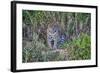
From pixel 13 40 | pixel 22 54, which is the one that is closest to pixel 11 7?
pixel 13 40

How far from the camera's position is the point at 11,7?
1.63 metres

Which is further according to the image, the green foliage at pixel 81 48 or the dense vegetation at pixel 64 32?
the green foliage at pixel 81 48

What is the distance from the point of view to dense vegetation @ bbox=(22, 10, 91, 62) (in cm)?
169

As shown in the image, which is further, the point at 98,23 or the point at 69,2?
the point at 98,23

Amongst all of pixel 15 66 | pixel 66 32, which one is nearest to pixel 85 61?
pixel 66 32

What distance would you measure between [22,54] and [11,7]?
1.11ft

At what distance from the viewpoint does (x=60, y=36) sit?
5.83ft

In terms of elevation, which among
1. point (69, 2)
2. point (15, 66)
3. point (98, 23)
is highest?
point (69, 2)

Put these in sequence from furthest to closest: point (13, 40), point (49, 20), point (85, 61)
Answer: point (85, 61) → point (49, 20) → point (13, 40)

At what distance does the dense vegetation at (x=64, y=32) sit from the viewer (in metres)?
1.69

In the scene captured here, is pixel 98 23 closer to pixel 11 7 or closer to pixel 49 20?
pixel 49 20

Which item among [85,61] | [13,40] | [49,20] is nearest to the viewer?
[13,40]

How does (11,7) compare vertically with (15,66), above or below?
above

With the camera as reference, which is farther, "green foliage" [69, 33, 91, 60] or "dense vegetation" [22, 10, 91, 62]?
"green foliage" [69, 33, 91, 60]
